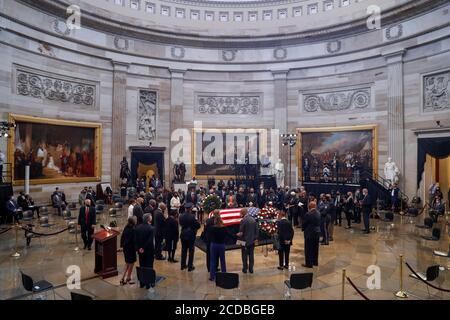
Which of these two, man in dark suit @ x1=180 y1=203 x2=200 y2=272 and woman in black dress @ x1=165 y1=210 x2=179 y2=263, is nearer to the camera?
man in dark suit @ x1=180 y1=203 x2=200 y2=272

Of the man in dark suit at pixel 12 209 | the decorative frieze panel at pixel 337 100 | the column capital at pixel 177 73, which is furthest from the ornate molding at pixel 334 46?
the man in dark suit at pixel 12 209

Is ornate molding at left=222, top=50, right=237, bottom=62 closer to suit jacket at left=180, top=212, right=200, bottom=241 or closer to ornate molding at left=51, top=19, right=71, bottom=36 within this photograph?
ornate molding at left=51, top=19, right=71, bottom=36

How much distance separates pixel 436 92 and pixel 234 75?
14.6 m

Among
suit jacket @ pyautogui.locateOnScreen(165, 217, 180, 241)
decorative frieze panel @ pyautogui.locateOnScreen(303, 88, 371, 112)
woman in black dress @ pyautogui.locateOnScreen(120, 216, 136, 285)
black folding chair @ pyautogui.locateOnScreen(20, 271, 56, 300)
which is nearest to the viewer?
black folding chair @ pyautogui.locateOnScreen(20, 271, 56, 300)

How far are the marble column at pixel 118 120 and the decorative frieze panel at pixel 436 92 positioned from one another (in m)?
21.0

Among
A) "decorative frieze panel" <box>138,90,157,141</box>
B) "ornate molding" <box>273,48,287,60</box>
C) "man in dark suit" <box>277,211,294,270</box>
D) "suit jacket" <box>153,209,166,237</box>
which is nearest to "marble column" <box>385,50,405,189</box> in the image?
"ornate molding" <box>273,48,287,60</box>

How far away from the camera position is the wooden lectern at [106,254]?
7914 mm

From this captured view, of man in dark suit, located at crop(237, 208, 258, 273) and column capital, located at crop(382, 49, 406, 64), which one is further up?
column capital, located at crop(382, 49, 406, 64)

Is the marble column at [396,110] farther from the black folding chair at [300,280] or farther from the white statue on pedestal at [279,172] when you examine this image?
the black folding chair at [300,280]

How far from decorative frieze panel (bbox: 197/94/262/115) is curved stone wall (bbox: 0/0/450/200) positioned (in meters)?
0.18

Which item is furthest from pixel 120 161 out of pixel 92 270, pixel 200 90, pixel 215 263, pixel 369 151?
pixel 369 151

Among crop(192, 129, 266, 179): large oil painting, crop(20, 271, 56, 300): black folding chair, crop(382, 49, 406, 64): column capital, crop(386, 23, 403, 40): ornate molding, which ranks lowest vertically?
crop(20, 271, 56, 300): black folding chair

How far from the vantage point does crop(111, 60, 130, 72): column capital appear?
74.4ft

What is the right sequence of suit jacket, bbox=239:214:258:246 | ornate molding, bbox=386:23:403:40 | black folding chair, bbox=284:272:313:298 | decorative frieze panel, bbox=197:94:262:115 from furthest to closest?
decorative frieze panel, bbox=197:94:262:115, ornate molding, bbox=386:23:403:40, suit jacket, bbox=239:214:258:246, black folding chair, bbox=284:272:313:298
